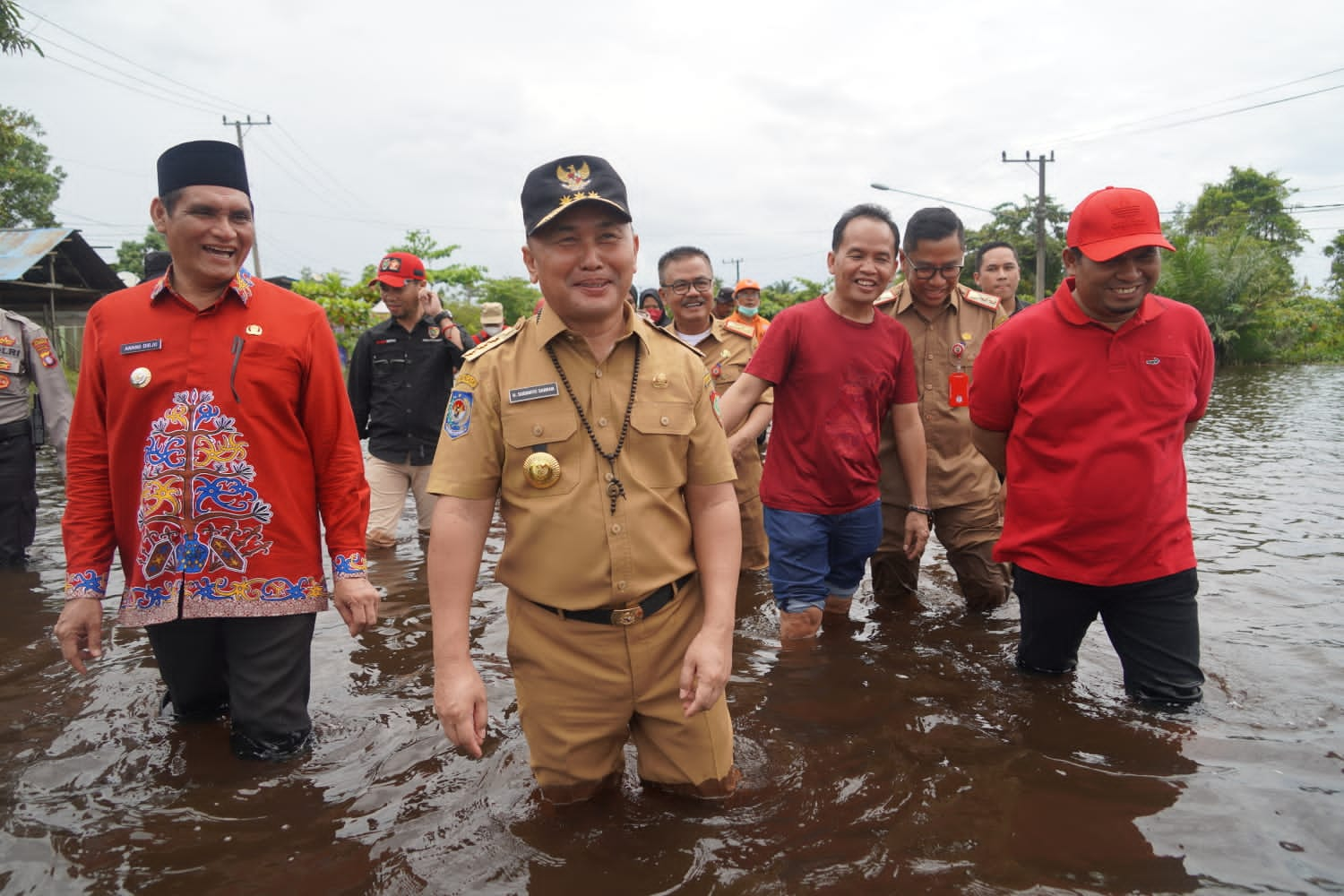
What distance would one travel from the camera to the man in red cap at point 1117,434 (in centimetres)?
295

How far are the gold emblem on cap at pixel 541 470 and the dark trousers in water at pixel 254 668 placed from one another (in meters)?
1.17

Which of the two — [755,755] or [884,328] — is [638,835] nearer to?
[755,755]

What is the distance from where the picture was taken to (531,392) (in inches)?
89.3

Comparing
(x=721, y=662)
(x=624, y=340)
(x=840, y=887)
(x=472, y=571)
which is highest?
(x=624, y=340)

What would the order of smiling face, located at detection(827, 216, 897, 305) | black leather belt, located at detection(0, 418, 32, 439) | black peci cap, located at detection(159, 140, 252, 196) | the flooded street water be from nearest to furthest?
the flooded street water → black peci cap, located at detection(159, 140, 252, 196) → smiling face, located at detection(827, 216, 897, 305) → black leather belt, located at detection(0, 418, 32, 439)

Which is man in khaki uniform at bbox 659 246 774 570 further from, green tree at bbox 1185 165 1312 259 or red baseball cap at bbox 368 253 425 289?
green tree at bbox 1185 165 1312 259

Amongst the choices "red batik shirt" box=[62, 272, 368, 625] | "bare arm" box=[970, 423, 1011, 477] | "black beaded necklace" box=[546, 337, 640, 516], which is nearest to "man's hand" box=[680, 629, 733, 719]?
"black beaded necklace" box=[546, 337, 640, 516]

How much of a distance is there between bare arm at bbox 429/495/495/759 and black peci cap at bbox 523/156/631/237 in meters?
0.78

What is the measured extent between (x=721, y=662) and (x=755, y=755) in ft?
3.55

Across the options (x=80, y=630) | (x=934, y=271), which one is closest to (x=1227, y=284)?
(x=934, y=271)

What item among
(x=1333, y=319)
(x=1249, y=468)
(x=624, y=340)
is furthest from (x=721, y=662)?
(x=1333, y=319)

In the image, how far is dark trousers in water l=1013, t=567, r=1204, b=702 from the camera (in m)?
3.02

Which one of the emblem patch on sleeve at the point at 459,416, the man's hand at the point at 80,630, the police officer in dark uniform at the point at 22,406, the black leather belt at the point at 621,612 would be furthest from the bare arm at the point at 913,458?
the police officer in dark uniform at the point at 22,406

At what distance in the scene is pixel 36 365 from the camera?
527 cm
